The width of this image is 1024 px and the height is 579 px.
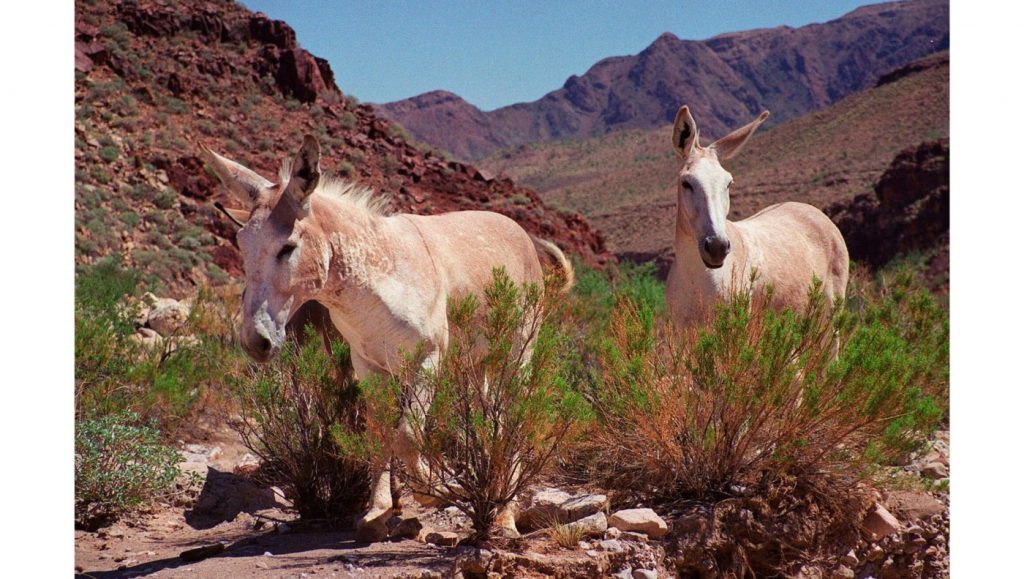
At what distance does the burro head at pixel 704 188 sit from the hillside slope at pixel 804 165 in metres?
32.6

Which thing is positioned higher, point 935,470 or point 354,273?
point 354,273

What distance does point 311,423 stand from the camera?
5.52 meters

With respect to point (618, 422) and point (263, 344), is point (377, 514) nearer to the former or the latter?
point (263, 344)

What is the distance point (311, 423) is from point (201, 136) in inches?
802

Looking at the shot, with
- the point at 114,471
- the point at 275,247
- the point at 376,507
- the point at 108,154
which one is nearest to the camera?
the point at 275,247

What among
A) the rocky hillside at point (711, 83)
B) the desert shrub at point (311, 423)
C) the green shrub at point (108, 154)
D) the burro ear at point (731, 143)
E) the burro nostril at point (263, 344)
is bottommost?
the desert shrub at point (311, 423)

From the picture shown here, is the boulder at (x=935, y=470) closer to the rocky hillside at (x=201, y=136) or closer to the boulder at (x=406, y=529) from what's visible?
the boulder at (x=406, y=529)

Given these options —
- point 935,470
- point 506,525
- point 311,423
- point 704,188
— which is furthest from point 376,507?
point 935,470

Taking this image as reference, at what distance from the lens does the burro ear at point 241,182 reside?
4.60 meters

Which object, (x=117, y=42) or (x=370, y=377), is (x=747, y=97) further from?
(x=370, y=377)

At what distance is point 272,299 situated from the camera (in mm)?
4359

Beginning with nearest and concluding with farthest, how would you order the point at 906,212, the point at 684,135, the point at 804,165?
the point at 684,135
the point at 906,212
the point at 804,165

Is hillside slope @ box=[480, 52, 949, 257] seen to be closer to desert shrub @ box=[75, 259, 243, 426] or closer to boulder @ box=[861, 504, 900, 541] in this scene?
desert shrub @ box=[75, 259, 243, 426]

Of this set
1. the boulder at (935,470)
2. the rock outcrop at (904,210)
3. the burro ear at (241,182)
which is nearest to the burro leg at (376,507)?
the burro ear at (241,182)
